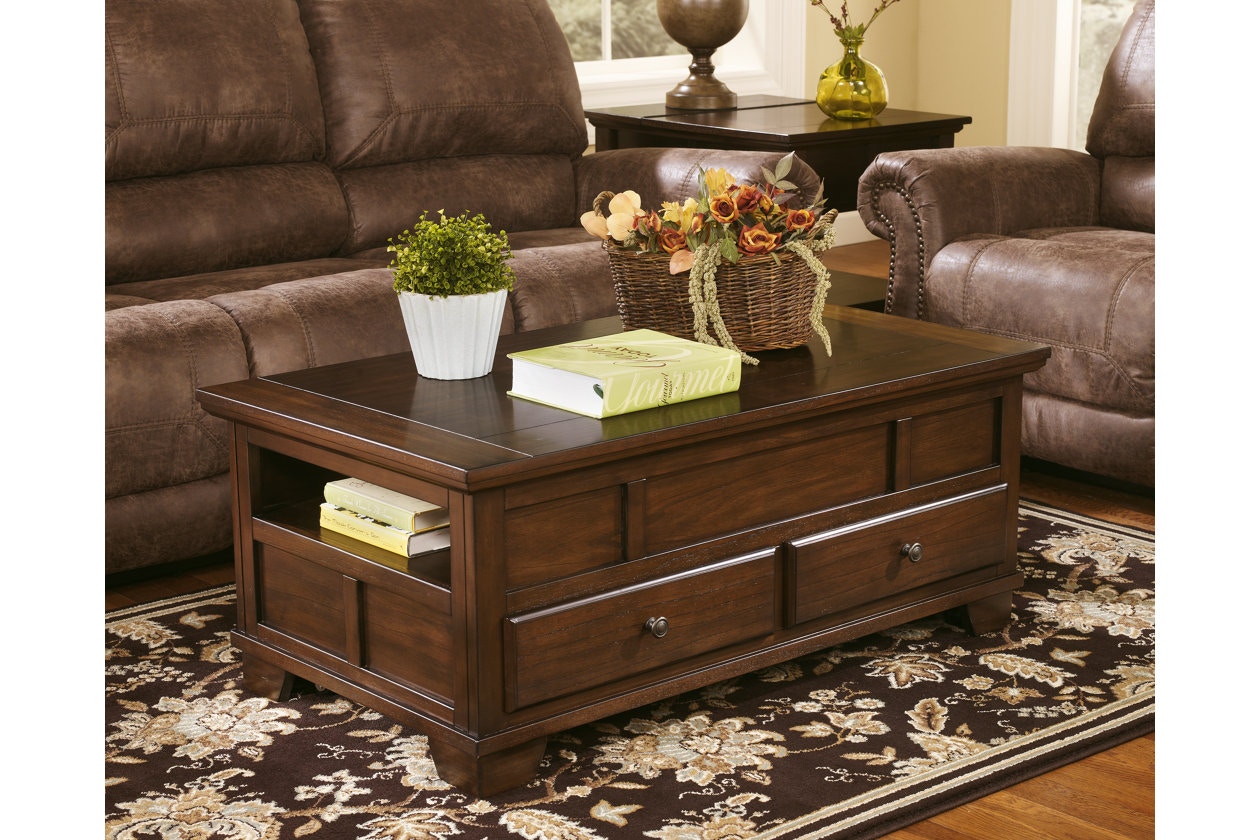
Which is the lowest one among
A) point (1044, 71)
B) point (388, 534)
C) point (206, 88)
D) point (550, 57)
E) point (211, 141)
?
point (388, 534)

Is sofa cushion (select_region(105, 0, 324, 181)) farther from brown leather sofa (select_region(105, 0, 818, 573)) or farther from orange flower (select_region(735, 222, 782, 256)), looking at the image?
orange flower (select_region(735, 222, 782, 256))

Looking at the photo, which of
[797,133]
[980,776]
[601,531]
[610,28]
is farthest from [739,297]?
[610,28]

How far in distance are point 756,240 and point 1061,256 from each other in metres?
1.17

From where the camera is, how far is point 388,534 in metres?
1.84

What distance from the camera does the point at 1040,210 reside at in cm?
350

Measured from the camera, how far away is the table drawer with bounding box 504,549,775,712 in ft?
5.72

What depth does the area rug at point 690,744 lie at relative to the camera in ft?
5.57

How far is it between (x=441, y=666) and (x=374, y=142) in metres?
1.80

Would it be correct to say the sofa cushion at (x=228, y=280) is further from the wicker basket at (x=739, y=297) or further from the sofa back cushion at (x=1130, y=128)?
the sofa back cushion at (x=1130, y=128)

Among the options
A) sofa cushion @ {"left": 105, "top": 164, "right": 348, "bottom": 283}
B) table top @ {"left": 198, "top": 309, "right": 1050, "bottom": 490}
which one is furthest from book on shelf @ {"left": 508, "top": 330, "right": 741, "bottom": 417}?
sofa cushion @ {"left": 105, "top": 164, "right": 348, "bottom": 283}

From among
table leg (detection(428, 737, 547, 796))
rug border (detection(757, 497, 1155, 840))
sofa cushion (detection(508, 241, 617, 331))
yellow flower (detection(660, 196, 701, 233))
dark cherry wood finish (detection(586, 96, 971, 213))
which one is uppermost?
dark cherry wood finish (detection(586, 96, 971, 213))

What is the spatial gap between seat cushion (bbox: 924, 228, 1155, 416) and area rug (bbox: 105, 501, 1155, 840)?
63 centimetres

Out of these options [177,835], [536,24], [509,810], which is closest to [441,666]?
[509,810]

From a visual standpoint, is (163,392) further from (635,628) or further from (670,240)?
(635,628)
